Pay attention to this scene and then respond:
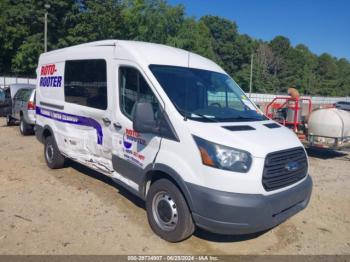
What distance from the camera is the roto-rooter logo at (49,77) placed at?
6.87m

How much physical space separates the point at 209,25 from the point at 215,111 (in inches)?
3391

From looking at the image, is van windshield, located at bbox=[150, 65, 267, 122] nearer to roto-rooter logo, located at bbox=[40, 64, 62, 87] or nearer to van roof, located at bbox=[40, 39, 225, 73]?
van roof, located at bbox=[40, 39, 225, 73]

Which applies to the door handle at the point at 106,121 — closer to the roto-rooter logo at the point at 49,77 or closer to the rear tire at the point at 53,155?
the roto-rooter logo at the point at 49,77

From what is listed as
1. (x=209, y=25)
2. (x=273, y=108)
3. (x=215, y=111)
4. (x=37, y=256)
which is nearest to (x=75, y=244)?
(x=37, y=256)

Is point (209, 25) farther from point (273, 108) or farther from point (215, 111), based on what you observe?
point (215, 111)

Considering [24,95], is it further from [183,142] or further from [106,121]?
[183,142]

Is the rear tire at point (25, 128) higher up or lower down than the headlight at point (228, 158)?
lower down

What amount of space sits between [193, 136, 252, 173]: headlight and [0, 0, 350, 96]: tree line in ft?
125

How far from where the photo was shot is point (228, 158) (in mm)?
3674

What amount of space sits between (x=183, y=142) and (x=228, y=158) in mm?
562

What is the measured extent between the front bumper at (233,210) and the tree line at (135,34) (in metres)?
38.2

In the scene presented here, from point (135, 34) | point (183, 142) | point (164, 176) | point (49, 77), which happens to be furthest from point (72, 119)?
point (135, 34)

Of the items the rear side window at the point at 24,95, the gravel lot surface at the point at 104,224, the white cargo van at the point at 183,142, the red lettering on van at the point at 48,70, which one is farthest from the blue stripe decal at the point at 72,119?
the rear side window at the point at 24,95

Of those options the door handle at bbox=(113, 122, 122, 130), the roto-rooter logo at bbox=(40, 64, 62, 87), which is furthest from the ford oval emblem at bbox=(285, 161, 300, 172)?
the roto-rooter logo at bbox=(40, 64, 62, 87)
